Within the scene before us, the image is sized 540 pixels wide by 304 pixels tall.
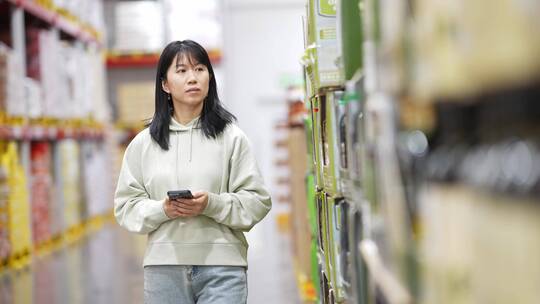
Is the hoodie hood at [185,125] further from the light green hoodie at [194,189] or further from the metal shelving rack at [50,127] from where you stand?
the metal shelving rack at [50,127]

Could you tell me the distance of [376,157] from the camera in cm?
173

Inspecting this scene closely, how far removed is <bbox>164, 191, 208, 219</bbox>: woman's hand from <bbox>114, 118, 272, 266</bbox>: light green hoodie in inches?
2.1

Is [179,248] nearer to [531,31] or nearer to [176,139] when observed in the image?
[176,139]

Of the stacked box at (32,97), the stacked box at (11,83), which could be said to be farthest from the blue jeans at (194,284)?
the stacked box at (32,97)

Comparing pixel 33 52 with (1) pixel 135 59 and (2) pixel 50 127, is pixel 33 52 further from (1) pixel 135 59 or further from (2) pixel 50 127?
(1) pixel 135 59

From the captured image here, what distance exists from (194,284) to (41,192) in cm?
667

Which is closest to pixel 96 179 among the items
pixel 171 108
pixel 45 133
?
pixel 45 133

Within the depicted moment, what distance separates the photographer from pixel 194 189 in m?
3.11

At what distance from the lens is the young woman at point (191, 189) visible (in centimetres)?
305

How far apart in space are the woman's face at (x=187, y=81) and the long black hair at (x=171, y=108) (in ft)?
0.06

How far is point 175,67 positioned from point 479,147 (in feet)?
7.02

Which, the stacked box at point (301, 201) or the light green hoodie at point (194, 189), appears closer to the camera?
the light green hoodie at point (194, 189)

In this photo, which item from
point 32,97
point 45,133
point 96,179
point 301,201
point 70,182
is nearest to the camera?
point 301,201

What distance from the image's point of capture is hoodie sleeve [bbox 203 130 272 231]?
120 inches
